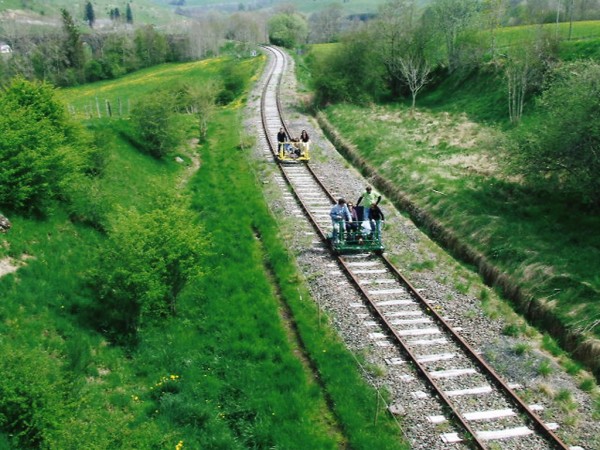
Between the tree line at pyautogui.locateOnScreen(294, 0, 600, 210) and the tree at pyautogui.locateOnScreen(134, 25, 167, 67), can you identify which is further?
the tree at pyautogui.locateOnScreen(134, 25, 167, 67)

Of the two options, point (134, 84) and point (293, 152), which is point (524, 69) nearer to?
point (293, 152)

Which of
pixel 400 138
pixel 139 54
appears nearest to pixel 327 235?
pixel 400 138

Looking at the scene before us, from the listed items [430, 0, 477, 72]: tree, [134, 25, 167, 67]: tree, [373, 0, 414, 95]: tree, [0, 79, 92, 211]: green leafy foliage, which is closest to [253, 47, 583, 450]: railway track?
[0, 79, 92, 211]: green leafy foliage

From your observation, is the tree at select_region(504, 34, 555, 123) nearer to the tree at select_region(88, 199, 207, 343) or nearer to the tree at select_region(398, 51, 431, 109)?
the tree at select_region(398, 51, 431, 109)

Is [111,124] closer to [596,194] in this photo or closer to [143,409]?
[143,409]

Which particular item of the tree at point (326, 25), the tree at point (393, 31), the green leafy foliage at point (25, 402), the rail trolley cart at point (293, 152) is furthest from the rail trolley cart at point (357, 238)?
the tree at point (326, 25)

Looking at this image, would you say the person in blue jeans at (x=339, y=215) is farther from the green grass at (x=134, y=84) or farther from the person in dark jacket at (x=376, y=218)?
the green grass at (x=134, y=84)

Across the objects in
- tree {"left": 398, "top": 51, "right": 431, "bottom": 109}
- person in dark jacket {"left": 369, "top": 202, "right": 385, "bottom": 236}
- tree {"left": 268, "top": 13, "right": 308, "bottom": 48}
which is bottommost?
person in dark jacket {"left": 369, "top": 202, "right": 385, "bottom": 236}
